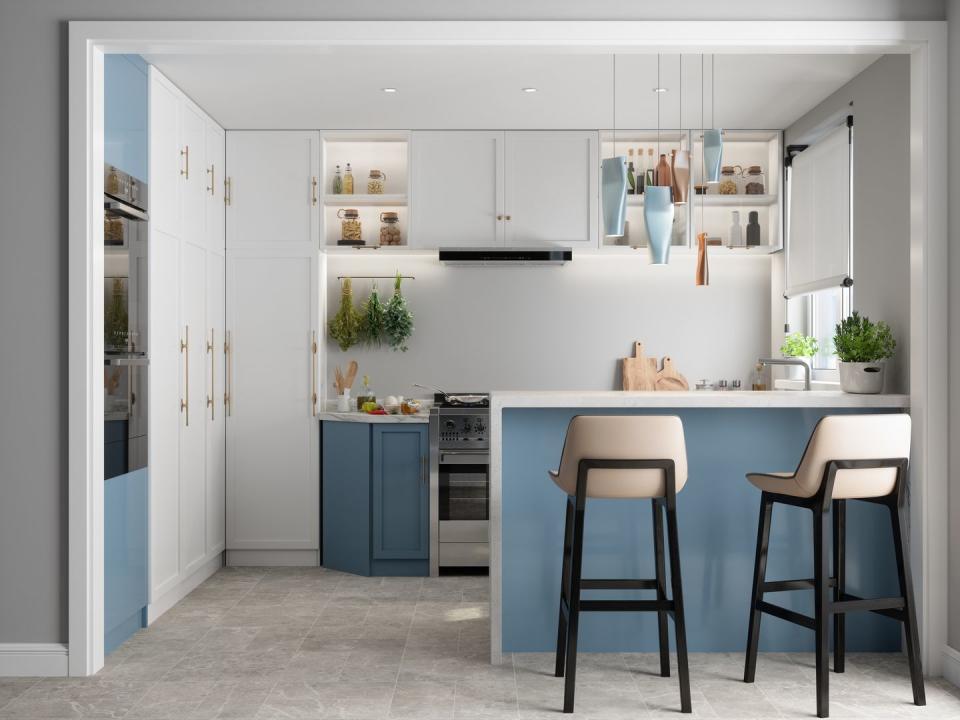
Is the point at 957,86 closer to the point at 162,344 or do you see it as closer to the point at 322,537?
the point at 162,344

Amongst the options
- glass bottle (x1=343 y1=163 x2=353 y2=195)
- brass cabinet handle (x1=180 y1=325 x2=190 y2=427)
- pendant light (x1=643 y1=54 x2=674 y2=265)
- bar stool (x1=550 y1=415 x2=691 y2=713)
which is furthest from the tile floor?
glass bottle (x1=343 y1=163 x2=353 y2=195)

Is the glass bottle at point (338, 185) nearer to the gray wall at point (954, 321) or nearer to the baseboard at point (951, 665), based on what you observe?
the gray wall at point (954, 321)

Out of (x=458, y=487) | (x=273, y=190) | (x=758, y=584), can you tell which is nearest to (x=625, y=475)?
(x=758, y=584)

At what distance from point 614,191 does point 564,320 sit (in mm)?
2231

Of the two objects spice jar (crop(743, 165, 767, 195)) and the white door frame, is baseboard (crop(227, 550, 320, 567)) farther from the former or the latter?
spice jar (crop(743, 165, 767, 195))

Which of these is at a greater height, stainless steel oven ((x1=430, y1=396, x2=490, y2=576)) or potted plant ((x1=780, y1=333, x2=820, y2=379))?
potted plant ((x1=780, y1=333, x2=820, y2=379))

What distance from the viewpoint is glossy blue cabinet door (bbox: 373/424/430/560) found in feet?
16.4

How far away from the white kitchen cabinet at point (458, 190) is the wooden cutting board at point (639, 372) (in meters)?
1.18

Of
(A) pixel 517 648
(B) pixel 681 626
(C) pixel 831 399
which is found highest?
(C) pixel 831 399

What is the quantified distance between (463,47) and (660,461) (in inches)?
70.5

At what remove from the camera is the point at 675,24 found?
10.9ft

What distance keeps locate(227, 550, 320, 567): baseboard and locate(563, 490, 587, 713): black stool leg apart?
2622 millimetres

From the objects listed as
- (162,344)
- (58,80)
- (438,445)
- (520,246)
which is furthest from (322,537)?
(58,80)

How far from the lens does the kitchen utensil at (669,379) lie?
18.2ft
